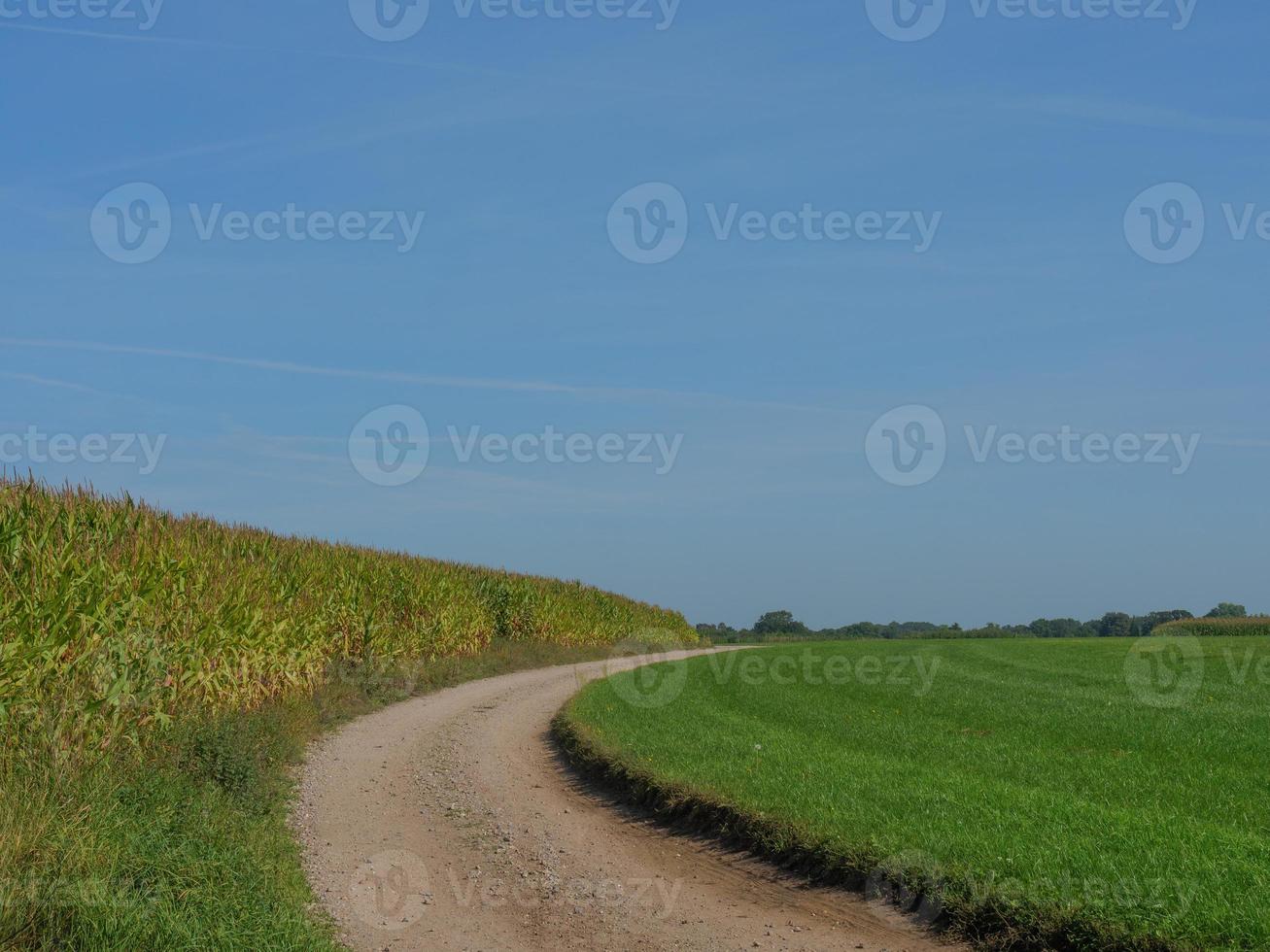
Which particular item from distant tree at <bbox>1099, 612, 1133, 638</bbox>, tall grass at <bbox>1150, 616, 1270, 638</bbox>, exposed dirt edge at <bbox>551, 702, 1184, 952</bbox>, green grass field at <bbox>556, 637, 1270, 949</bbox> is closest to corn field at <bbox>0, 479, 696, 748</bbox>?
green grass field at <bbox>556, 637, 1270, 949</bbox>

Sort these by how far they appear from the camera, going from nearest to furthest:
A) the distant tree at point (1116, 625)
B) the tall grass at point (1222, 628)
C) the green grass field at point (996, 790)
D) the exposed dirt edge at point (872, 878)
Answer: the exposed dirt edge at point (872, 878) < the green grass field at point (996, 790) < the tall grass at point (1222, 628) < the distant tree at point (1116, 625)

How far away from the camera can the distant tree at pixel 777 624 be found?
10988cm

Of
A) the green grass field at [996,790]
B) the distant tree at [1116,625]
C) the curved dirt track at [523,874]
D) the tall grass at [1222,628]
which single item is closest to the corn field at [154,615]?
the curved dirt track at [523,874]

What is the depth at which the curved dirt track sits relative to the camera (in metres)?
9.22

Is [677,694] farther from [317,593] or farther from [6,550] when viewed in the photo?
[6,550]

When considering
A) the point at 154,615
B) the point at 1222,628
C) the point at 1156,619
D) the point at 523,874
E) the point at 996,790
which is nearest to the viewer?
the point at 523,874

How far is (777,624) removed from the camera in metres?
118

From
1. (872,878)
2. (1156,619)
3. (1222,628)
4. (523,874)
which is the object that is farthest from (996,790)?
(1156,619)

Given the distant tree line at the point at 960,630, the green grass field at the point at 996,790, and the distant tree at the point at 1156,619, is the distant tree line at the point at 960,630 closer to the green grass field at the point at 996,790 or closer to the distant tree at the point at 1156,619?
the distant tree at the point at 1156,619

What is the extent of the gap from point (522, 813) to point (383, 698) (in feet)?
41.1

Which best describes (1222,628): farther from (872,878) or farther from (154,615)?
(154,615)

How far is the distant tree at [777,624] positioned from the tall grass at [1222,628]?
3630 cm

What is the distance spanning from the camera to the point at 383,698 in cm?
2572

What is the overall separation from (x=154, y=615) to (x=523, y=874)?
25.4ft
